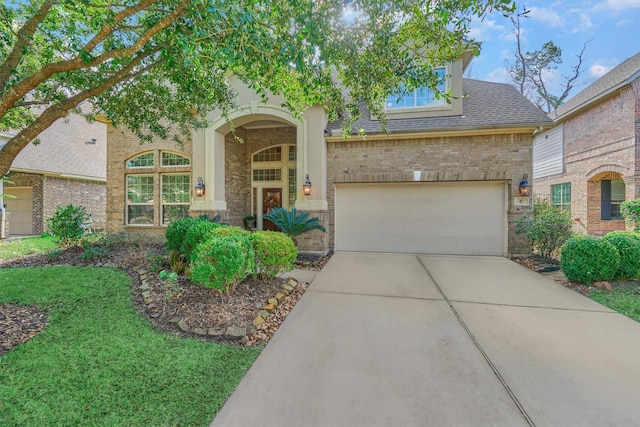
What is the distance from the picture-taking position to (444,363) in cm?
279

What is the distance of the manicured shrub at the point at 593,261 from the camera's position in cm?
498

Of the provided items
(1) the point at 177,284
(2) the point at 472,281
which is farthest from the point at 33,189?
(2) the point at 472,281

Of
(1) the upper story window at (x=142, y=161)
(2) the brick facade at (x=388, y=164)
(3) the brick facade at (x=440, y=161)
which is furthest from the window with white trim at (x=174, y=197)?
(3) the brick facade at (x=440, y=161)

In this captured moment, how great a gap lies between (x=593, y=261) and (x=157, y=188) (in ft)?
39.7

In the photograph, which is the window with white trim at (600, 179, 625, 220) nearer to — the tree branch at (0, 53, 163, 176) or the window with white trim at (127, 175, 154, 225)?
the tree branch at (0, 53, 163, 176)

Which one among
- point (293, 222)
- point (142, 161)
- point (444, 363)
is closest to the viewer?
point (444, 363)

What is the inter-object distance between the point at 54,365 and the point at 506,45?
24.3 metres

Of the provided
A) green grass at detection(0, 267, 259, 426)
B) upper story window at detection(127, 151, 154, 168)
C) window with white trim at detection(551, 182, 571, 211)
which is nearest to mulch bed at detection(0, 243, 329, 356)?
green grass at detection(0, 267, 259, 426)

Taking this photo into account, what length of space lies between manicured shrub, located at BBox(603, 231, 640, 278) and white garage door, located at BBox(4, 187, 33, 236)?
2108cm

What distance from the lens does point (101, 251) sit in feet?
23.1

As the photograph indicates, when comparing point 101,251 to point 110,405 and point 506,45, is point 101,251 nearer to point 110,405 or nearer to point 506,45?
point 110,405

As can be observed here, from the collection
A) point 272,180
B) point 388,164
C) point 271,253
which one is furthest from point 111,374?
point 272,180

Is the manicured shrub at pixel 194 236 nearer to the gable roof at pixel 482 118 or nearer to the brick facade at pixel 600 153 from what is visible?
the gable roof at pixel 482 118

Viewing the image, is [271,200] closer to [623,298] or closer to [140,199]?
[140,199]
